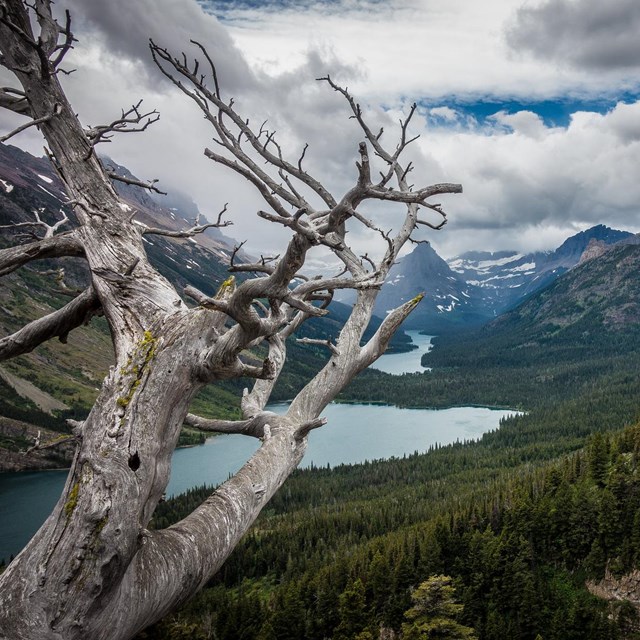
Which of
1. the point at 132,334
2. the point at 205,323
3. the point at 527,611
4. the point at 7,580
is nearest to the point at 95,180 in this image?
the point at 132,334

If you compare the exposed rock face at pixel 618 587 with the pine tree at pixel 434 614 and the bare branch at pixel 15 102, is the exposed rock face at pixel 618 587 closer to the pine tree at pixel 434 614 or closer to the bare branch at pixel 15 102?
the pine tree at pixel 434 614

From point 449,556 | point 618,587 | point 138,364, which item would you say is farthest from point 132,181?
point 618,587

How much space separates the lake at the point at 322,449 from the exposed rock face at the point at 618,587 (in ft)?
142

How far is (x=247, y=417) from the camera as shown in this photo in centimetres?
564

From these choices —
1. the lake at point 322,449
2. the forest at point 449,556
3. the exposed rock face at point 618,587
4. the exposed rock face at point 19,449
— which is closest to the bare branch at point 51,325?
the forest at point 449,556

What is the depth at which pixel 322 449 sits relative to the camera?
128 m

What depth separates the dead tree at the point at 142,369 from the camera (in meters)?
2.89

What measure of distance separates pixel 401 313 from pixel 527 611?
54.4 m

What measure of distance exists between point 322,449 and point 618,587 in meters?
81.3

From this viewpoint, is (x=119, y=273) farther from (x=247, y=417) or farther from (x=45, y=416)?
(x=45, y=416)

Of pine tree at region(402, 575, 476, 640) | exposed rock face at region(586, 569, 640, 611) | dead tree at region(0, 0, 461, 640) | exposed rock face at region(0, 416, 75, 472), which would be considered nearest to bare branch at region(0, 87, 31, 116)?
dead tree at region(0, 0, 461, 640)

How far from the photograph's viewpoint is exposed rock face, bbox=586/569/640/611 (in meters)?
51.8

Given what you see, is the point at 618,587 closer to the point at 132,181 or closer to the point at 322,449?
the point at 132,181

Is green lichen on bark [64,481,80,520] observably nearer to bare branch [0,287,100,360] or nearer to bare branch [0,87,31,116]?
bare branch [0,287,100,360]
